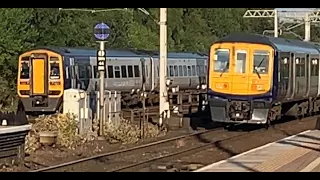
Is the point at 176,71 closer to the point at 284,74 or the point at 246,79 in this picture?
the point at 284,74

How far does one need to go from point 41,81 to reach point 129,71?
246 inches

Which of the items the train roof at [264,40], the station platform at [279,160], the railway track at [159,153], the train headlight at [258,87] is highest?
the train roof at [264,40]

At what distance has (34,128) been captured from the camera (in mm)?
19609

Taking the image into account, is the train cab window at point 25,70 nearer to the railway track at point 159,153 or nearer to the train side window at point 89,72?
the train side window at point 89,72

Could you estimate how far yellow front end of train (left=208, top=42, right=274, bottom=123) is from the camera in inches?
895

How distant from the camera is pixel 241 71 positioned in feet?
75.4

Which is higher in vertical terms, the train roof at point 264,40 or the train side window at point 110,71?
the train roof at point 264,40

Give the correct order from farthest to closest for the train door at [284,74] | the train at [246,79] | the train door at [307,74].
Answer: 1. the train door at [307,74]
2. the train door at [284,74]
3. the train at [246,79]

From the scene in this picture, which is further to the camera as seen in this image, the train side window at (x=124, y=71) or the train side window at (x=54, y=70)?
the train side window at (x=124, y=71)

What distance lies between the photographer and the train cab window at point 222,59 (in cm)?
2311

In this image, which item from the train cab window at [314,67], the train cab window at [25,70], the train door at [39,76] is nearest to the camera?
the train cab window at [314,67]

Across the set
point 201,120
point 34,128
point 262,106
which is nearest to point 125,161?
point 34,128

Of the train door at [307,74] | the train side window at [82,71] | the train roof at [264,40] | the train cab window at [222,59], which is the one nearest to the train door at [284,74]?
the train roof at [264,40]
